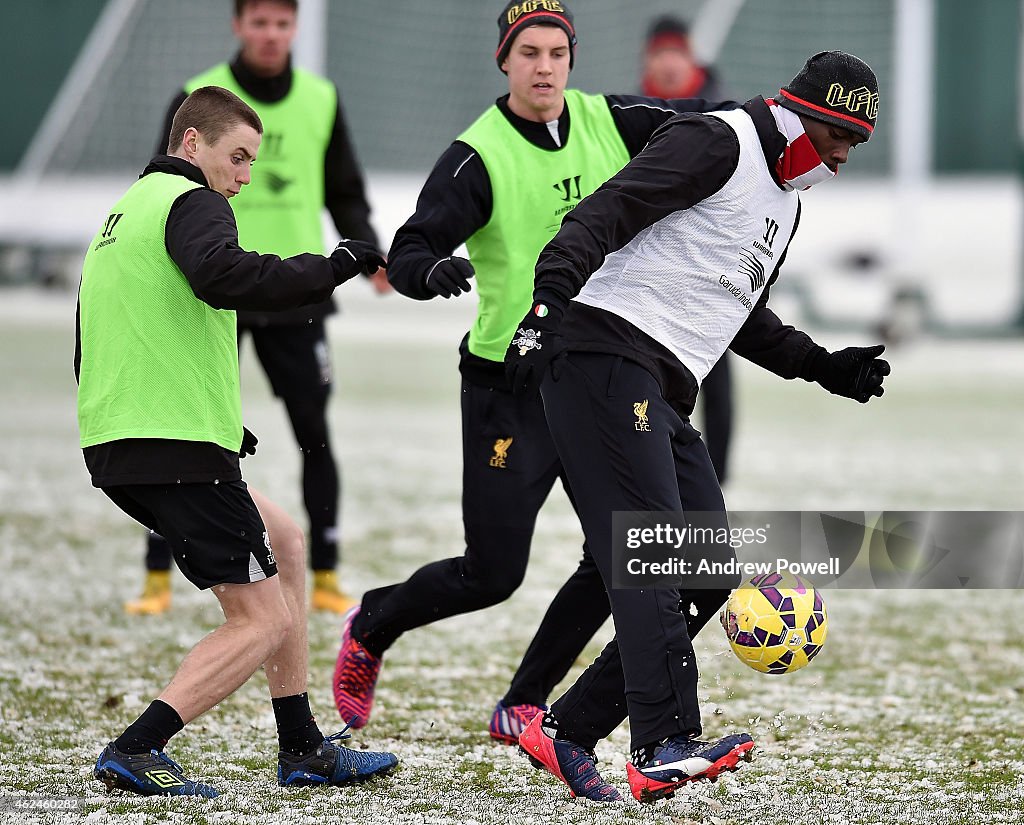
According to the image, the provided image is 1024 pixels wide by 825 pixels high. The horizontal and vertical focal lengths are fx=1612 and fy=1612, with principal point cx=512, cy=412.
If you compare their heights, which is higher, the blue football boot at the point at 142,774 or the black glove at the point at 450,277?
the black glove at the point at 450,277

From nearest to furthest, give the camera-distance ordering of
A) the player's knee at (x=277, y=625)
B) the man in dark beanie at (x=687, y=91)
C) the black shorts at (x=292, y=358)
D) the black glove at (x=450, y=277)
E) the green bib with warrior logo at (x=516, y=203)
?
the player's knee at (x=277, y=625)
the black glove at (x=450, y=277)
the green bib with warrior logo at (x=516, y=203)
the black shorts at (x=292, y=358)
the man in dark beanie at (x=687, y=91)

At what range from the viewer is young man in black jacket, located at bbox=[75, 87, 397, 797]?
396 centimetres

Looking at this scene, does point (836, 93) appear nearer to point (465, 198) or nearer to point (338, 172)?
point (465, 198)

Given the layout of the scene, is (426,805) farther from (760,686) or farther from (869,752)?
(760,686)

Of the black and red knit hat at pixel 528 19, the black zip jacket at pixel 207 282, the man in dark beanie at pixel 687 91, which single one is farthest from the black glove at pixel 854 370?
the man in dark beanie at pixel 687 91

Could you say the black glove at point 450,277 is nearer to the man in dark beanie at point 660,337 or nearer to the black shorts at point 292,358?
the man in dark beanie at point 660,337

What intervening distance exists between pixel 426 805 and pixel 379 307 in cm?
2602

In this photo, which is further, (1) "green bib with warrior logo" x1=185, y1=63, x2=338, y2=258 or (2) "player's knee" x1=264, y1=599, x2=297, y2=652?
(1) "green bib with warrior logo" x1=185, y1=63, x2=338, y2=258

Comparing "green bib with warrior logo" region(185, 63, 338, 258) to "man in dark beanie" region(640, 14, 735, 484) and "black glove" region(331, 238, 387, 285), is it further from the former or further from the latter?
"black glove" region(331, 238, 387, 285)

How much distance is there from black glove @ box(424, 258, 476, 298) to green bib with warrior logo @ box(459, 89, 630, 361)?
49 centimetres

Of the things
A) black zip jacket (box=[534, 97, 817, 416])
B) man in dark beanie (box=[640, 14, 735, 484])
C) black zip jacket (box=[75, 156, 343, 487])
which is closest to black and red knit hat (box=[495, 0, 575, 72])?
black zip jacket (box=[534, 97, 817, 416])

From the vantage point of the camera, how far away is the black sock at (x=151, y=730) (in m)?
4.01

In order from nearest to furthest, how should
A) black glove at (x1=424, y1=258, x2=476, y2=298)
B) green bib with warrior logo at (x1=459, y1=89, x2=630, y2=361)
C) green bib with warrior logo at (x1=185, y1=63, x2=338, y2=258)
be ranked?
black glove at (x1=424, y1=258, x2=476, y2=298) < green bib with warrior logo at (x1=459, y1=89, x2=630, y2=361) < green bib with warrior logo at (x1=185, y1=63, x2=338, y2=258)

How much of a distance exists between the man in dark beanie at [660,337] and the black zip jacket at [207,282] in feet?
1.87
